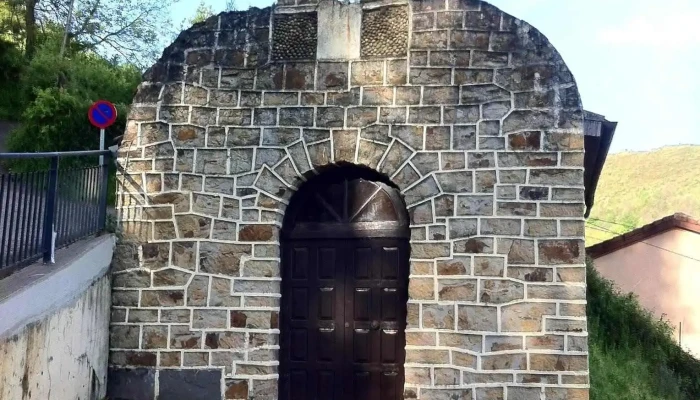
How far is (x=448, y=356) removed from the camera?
205 inches

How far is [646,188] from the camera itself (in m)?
46.2

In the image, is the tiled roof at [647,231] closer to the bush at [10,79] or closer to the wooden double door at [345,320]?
the wooden double door at [345,320]

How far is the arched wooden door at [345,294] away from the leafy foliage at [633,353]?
9.71ft

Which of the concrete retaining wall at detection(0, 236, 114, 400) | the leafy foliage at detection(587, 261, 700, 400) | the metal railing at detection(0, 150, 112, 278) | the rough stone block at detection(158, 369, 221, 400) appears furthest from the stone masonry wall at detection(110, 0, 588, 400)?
the leafy foliage at detection(587, 261, 700, 400)

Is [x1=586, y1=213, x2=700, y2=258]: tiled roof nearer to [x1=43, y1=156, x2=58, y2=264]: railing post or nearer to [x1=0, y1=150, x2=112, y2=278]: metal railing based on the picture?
[x1=0, y1=150, x2=112, y2=278]: metal railing

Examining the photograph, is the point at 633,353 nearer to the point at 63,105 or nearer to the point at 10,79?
the point at 63,105

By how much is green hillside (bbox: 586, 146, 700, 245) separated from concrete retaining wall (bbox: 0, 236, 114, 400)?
3641 cm

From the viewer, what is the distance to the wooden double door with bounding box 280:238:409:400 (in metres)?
5.57

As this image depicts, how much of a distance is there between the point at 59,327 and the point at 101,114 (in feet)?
7.93

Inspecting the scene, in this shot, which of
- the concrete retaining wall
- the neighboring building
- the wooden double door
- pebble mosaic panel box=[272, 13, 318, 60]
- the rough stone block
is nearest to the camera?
the concrete retaining wall

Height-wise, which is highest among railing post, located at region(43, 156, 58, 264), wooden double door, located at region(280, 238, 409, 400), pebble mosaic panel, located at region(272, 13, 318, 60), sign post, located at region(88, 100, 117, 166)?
pebble mosaic panel, located at region(272, 13, 318, 60)

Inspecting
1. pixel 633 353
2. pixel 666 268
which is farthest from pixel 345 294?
pixel 666 268

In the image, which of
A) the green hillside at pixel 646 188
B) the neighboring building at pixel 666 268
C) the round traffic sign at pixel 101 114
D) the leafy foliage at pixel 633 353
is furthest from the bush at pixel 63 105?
the green hillside at pixel 646 188

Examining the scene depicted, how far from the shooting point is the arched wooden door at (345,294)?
5582 millimetres
